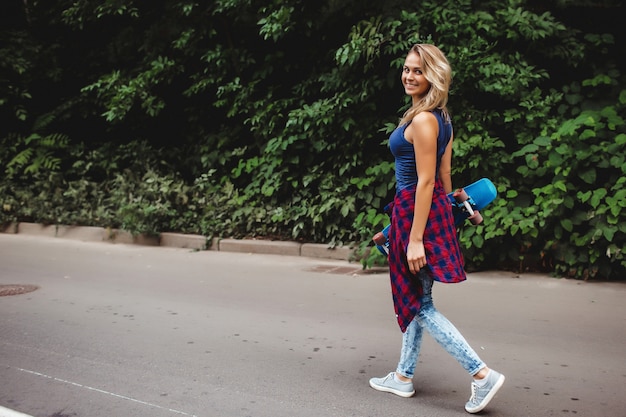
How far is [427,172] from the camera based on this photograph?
10.9 feet

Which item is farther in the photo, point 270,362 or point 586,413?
point 270,362

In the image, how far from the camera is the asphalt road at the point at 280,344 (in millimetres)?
3727

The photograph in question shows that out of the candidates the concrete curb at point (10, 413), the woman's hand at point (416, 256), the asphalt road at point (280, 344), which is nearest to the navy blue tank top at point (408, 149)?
the woman's hand at point (416, 256)

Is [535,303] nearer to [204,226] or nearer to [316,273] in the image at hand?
[316,273]

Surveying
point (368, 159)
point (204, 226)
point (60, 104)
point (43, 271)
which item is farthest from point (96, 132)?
point (368, 159)

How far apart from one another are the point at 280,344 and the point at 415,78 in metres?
2.45

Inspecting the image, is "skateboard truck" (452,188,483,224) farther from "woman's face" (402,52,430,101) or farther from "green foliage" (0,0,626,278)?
"green foliage" (0,0,626,278)

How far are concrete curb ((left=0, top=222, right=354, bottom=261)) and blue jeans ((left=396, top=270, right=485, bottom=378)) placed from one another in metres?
4.60

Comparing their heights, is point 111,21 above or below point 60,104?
above

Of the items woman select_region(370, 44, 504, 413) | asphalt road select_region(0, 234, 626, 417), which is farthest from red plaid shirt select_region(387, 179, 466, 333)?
asphalt road select_region(0, 234, 626, 417)

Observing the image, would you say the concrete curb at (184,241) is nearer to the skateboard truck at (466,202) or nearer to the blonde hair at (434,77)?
the skateboard truck at (466,202)

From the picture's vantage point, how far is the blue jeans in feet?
11.3

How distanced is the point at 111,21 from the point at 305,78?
507 centimetres

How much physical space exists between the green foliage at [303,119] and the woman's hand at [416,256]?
4.06m
